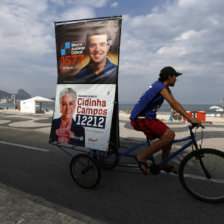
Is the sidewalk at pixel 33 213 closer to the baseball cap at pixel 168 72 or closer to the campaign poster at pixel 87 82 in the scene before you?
the campaign poster at pixel 87 82

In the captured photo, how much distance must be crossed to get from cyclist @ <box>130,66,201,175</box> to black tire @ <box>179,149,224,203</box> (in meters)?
0.35

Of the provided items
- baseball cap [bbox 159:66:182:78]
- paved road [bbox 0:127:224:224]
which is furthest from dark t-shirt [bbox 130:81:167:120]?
paved road [bbox 0:127:224:224]

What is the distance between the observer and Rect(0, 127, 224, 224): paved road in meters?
2.62

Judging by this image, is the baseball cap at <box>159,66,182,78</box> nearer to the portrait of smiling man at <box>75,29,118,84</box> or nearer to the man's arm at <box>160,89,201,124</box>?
the man's arm at <box>160,89,201,124</box>

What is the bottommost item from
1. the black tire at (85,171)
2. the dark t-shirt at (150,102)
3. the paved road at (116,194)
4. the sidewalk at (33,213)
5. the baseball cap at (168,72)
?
the paved road at (116,194)

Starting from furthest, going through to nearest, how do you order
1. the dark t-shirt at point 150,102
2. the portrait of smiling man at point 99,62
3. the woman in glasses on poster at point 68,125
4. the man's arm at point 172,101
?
1. the woman in glasses on poster at point 68,125
2. the portrait of smiling man at point 99,62
3. the dark t-shirt at point 150,102
4. the man's arm at point 172,101

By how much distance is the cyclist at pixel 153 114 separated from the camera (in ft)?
9.98

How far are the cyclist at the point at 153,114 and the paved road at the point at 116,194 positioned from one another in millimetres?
480

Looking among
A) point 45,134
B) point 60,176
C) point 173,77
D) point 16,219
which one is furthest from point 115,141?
point 45,134

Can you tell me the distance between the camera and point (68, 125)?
3.80m

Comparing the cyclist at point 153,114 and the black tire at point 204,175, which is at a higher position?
the cyclist at point 153,114

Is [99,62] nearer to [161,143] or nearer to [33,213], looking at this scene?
[161,143]

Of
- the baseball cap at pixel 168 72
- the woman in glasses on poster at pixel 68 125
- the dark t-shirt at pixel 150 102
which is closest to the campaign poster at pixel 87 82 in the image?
the woman in glasses on poster at pixel 68 125

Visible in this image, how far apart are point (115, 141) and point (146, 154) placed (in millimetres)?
890
